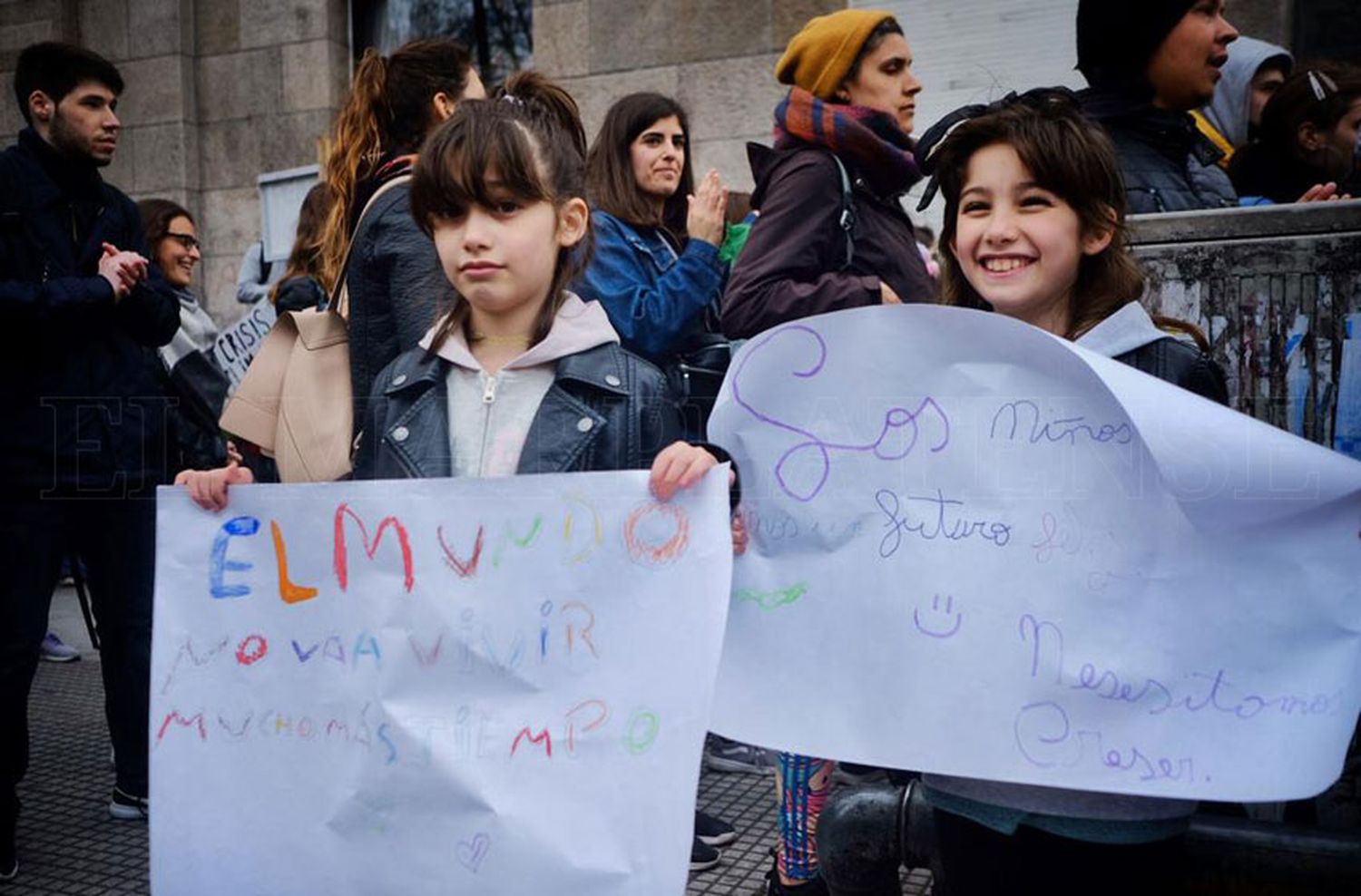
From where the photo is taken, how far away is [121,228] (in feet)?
12.0

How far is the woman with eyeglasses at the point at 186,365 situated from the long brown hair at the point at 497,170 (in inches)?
82.9

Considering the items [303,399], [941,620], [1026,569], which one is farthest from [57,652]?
[1026,569]

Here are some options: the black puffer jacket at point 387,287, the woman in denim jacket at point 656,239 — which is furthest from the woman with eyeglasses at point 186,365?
the woman in denim jacket at point 656,239

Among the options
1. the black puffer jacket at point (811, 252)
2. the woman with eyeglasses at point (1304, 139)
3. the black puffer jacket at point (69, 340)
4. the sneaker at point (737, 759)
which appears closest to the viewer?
the black puffer jacket at point (811, 252)

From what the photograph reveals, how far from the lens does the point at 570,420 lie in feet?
6.68

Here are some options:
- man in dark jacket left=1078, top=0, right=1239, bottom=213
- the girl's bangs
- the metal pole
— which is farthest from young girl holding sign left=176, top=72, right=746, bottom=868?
the metal pole

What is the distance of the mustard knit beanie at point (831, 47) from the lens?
3070 mm

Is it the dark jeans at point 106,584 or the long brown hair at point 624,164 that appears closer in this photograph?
the dark jeans at point 106,584

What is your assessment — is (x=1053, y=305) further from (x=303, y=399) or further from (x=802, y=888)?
(x=303, y=399)

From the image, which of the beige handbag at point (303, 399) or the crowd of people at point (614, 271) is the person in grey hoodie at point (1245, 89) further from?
the beige handbag at point (303, 399)

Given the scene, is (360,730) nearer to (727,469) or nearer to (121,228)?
(727,469)

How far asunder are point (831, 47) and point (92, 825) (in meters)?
2.98

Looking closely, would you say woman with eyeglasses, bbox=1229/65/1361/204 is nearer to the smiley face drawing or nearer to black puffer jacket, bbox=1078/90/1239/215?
black puffer jacket, bbox=1078/90/1239/215

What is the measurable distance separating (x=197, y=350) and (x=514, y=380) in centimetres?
298
